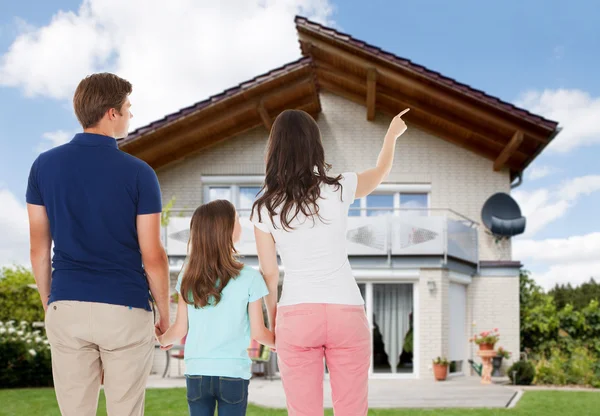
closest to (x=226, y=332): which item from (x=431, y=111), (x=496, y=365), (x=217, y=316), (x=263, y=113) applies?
(x=217, y=316)

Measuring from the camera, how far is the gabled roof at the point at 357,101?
1633 cm

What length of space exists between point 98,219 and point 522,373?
44.1 feet

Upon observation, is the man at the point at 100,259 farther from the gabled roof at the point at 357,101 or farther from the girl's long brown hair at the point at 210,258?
the gabled roof at the point at 357,101

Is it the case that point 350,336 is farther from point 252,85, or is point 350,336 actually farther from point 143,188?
point 252,85

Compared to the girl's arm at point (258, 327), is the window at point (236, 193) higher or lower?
Result: higher

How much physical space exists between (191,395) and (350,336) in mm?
855

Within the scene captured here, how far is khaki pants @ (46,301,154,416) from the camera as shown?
295 cm

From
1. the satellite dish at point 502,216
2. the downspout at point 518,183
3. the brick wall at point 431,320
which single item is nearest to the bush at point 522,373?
the brick wall at point 431,320

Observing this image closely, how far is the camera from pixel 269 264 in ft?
10.8

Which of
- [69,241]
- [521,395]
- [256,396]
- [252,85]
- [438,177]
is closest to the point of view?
[69,241]

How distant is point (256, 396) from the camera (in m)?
11.5

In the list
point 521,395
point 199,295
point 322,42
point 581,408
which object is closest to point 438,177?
point 322,42

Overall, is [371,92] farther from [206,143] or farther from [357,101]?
[206,143]

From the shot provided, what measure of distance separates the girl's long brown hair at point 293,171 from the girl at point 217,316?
16.4 inches
